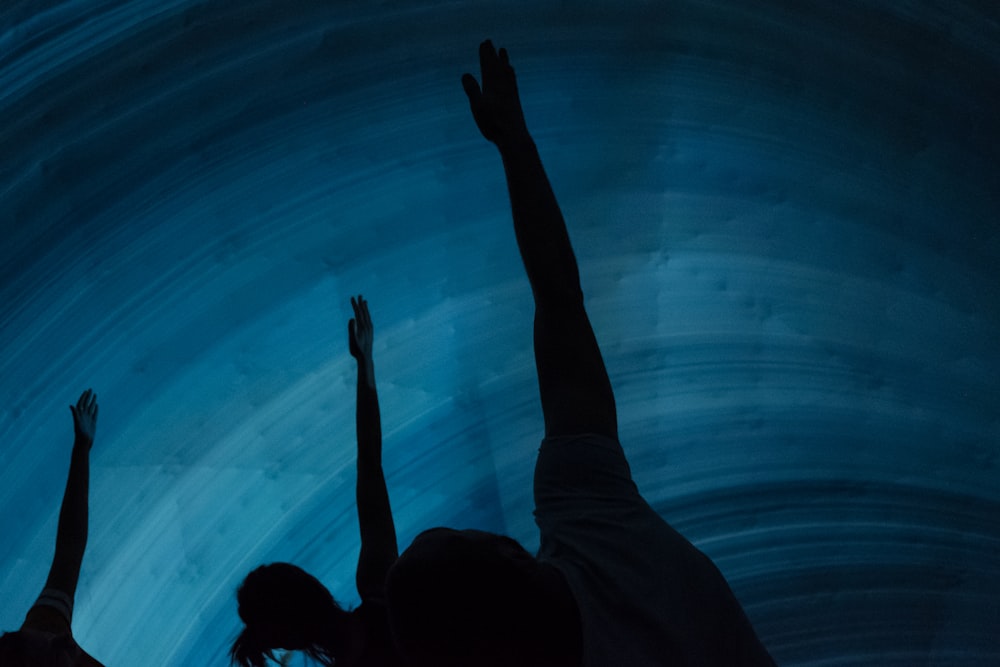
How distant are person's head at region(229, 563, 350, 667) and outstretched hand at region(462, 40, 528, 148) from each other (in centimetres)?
67

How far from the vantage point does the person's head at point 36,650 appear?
1.00 metres

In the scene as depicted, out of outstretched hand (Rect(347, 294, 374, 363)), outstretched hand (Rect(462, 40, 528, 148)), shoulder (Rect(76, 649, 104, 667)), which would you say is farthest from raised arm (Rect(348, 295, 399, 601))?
outstretched hand (Rect(462, 40, 528, 148))

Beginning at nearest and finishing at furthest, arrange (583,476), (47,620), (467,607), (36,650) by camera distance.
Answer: (467,607), (583,476), (36,650), (47,620)

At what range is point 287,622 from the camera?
1.08 meters

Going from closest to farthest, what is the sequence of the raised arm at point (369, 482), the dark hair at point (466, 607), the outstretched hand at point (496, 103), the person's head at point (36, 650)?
the dark hair at point (466, 607)
the outstretched hand at point (496, 103)
the person's head at point (36, 650)
the raised arm at point (369, 482)

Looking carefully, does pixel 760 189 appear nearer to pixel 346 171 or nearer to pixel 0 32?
pixel 346 171

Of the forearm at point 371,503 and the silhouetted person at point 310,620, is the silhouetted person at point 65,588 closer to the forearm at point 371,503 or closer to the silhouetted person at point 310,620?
the silhouetted person at point 310,620

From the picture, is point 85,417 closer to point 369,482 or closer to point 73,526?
point 73,526

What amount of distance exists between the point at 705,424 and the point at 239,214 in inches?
42.2

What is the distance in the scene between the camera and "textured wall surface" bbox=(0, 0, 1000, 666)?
1.39 metres

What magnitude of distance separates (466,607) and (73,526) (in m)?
1.02

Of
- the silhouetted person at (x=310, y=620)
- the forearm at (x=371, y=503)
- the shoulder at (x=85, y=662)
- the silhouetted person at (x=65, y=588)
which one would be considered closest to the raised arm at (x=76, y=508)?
the silhouetted person at (x=65, y=588)

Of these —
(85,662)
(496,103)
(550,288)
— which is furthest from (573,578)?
(85,662)

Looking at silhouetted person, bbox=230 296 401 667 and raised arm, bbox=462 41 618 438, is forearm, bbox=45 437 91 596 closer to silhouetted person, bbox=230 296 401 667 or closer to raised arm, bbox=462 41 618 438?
silhouetted person, bbox=230 296 401 667
